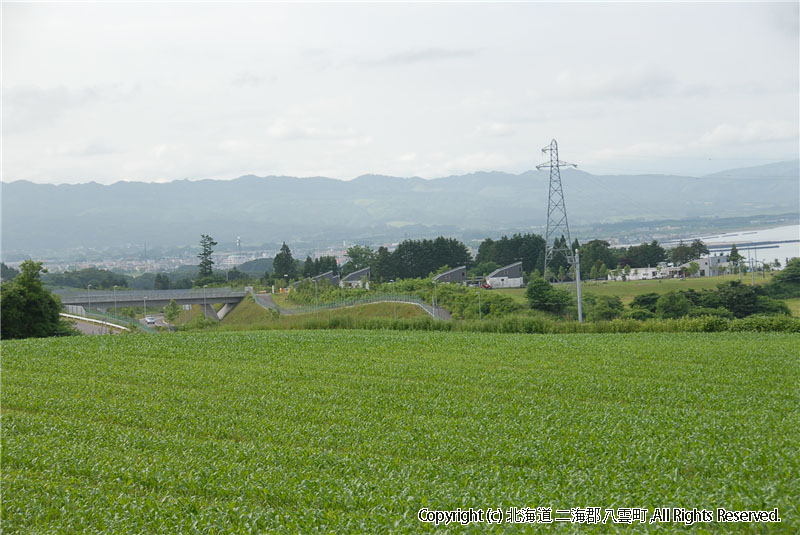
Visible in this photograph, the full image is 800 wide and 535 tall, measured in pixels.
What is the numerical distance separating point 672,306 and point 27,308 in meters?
40.3

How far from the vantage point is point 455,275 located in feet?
278

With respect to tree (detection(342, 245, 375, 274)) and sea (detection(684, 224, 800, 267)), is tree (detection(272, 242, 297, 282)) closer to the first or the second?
tree (detection(342, 245, 375, 274))

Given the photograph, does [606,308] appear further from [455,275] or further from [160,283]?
[160,283]

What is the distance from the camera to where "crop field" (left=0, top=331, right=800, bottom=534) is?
8594mm

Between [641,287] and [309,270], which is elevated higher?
[309,270]

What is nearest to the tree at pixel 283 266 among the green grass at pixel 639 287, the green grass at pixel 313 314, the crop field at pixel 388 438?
the green grass at pixel 313 314

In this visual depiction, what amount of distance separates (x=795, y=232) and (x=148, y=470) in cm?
14602

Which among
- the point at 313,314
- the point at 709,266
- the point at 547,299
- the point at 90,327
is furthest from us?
the point at 709,266

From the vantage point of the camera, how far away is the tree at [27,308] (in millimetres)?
37438

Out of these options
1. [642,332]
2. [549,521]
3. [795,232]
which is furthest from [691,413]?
[795,232]

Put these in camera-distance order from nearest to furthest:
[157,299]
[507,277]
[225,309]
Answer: [157,299] → [507,277] → [225,309]

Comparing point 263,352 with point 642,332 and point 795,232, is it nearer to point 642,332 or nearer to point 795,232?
point 642,332

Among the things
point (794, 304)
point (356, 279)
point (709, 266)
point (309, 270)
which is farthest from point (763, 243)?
point (794, 304)

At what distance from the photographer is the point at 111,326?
53.4 metres
